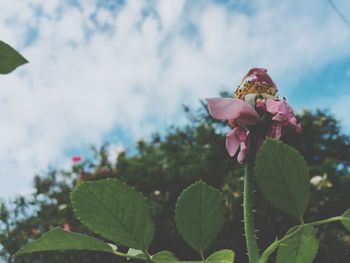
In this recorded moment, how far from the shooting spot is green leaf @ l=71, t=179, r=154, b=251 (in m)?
0.31

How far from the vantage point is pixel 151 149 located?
6.49m

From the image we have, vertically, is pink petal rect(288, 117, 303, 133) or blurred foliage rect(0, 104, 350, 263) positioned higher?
blurred foliage rect(0, 104, 350, 263)

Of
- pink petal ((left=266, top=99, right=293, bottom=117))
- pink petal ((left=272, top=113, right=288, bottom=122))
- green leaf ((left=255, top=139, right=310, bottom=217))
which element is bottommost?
green leaf ((left=255, top=139, right=310, bottom=217))

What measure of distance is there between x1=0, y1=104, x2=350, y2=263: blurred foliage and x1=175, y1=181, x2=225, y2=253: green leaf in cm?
401

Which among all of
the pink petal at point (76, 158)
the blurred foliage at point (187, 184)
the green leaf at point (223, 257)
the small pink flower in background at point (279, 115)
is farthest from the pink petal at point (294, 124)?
the pink petal at point (76, 158)

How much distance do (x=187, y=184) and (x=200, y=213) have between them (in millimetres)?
5012

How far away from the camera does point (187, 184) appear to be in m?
5.31

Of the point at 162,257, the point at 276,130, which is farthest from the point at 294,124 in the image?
the point at 162,257

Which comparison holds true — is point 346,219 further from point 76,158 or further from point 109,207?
point 76,158

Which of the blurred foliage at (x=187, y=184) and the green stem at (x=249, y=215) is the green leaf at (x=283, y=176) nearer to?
the green stem at (x=249, y=215)

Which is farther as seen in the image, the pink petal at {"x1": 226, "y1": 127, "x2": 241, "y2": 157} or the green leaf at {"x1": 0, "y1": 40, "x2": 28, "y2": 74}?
the pink petal at {"x1": 226, "y1": 127, "x2": 241, "y2": 157}

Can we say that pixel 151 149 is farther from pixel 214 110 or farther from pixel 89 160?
pixel 214 110

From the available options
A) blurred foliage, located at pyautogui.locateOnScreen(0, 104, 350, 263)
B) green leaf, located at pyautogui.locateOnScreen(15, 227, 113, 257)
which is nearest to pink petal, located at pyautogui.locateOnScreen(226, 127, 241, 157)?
green leaf, located at pyautogui.locateOnScreen(15, 227, 113, 257)

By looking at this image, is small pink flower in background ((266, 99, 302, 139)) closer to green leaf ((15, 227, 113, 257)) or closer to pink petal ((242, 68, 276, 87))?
pink petal ((242, 68, 276, 87))
